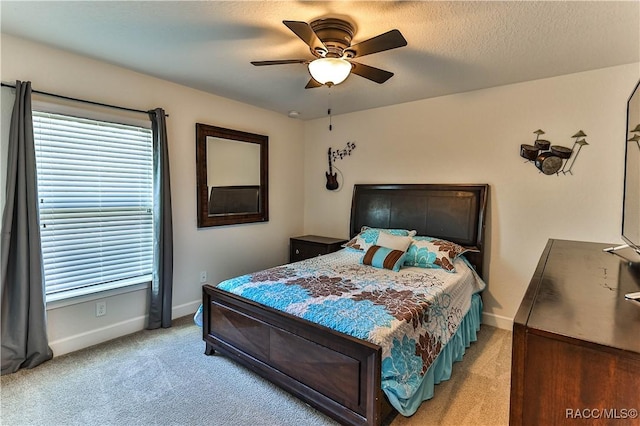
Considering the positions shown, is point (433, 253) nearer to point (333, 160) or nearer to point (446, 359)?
point (446, 359)

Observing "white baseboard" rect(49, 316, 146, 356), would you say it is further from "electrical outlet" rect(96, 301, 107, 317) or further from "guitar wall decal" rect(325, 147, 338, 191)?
"guitar wall decal" rect(325, 147, 338, 191)

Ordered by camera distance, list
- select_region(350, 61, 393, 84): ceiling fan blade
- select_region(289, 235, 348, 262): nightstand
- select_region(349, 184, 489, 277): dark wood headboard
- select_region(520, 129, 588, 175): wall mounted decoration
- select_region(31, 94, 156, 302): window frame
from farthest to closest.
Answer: select_region(289, 235, 348, 262): nightstand → select_region(349, 184, 489, 277): dark wood headboard → select_region(520, 129, 588, 175): wall mounted decoration → select_region(31, 94, 156, 302): window frame → select_region(350, 61, 393, 84): ceiling fan blade

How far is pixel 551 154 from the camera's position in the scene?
292 centimetres

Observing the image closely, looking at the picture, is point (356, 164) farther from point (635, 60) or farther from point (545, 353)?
point (545, 353)

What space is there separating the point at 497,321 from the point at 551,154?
1722 millimetres

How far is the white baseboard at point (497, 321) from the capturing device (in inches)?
126

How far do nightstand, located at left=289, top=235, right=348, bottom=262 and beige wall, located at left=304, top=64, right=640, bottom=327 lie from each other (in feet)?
3.10

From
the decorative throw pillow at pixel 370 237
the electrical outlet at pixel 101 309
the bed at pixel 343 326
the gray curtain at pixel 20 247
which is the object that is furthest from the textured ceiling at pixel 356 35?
the electrical outlet at pixel 101 309

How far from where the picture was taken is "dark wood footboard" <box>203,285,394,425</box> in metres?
1.71

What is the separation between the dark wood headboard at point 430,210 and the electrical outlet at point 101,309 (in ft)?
9.08

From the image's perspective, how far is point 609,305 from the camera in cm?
107

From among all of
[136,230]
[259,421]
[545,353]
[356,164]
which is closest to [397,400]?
[259,421]

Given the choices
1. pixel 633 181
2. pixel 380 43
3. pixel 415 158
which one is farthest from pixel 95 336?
pixel 633 181

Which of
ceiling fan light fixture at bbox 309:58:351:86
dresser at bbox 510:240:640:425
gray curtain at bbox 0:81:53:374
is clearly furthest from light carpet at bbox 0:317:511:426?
ceiling fan light fixture at bbox 309:58:351:86
